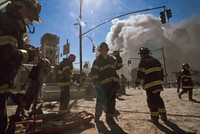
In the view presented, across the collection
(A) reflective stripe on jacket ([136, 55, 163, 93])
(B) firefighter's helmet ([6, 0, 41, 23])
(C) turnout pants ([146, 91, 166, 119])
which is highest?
(B) firefighter's helmet ([6, 0, 41, 23])

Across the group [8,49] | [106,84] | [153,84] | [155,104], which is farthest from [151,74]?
[8,49]

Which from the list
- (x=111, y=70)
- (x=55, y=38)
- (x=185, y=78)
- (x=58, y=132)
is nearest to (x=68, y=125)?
(x=58, y=132)

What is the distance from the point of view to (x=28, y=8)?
233 cm

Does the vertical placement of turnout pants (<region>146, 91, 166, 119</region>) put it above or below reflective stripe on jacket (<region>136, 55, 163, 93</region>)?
below

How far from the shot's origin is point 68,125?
9.75 feet

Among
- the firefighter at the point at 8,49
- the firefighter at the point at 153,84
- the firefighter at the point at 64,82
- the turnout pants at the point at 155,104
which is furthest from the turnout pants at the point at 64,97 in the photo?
the firefighter at the point at 8,49

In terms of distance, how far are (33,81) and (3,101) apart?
2.24 ft

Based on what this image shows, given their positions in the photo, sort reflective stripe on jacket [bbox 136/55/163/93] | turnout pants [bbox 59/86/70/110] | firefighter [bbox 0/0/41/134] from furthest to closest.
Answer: turnout pants [bbox 59/86/70/110], reflective stripe on jacket [bbox 136/55/163/93], firefighter [bbox 0/0/41/134]

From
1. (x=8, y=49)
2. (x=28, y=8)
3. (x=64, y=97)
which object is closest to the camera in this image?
(x=8, y=49)

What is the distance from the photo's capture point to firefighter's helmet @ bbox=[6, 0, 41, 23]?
205 centimetres

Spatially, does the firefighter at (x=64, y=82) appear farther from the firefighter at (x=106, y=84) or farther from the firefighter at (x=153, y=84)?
the firefighter at (x=153, y=84)

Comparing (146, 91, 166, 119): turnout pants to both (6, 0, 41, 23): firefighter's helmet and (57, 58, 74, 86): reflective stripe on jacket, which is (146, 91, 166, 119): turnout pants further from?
(6, 0, 41, 23): firefighter's helmet

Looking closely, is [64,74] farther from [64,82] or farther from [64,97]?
[64,97]

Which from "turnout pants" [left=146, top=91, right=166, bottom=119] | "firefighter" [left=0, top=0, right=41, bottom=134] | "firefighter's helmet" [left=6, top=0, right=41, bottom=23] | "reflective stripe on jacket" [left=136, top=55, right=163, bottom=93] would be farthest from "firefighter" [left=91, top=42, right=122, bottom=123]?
"firefighter" [left=0, top=0, right=41, bottom=134]
